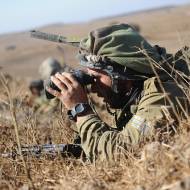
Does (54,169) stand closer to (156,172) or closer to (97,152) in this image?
(97,152)

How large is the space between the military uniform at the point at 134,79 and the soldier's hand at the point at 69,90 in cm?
12

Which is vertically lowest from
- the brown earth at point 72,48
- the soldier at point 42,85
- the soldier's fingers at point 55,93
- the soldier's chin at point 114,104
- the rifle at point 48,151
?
the brown earth at point 72,48

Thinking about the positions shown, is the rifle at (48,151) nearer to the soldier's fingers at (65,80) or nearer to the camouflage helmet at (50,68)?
the soldier's fingers at (65,80)

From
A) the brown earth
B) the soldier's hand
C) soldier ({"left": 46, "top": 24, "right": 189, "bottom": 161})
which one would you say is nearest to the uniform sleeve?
soldier ({"left": 46, "top": 24, "right": 189, "bottom": 161})

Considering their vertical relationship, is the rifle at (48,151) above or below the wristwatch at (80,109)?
below

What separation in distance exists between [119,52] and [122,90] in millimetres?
253

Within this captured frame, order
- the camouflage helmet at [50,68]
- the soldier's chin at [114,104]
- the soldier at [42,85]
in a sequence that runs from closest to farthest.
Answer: the soldier's chin at [114,104] → the soldier at [42,85] → the camouflage helmet at [50,68]

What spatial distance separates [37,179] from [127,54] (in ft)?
3.05

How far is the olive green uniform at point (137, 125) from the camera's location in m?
3.66

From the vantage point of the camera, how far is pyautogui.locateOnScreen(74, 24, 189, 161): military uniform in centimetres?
368

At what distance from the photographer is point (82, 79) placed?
12.9ft

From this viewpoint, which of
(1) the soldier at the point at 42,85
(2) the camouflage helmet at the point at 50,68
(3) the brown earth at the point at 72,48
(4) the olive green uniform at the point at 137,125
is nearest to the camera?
(4) the olive green uniform at the point at 137,125


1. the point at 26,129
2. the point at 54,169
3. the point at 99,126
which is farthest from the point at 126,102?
the point at 26,129

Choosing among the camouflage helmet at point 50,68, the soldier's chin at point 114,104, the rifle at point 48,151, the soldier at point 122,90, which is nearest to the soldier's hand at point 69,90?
the soldier at point 122,90
